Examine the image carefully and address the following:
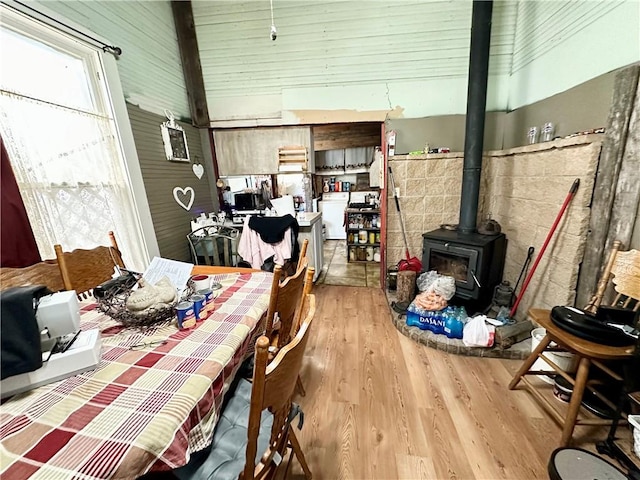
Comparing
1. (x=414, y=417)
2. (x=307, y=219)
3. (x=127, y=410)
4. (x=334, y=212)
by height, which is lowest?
(x=414, y=417)

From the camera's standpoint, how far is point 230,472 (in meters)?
0.78

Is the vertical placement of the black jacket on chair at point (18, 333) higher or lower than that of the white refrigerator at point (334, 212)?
higher

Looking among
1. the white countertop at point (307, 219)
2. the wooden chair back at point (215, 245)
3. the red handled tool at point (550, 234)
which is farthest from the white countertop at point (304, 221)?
the red handled tool at point (550, 234)

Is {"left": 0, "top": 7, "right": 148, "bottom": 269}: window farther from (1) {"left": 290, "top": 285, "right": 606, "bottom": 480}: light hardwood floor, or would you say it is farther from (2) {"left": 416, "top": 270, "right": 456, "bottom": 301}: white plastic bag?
(2) {"left": 416, "top": 270, "right": 456, "bottom": 301}: white plastic bag

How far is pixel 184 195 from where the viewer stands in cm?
289

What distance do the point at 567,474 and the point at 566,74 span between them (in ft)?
8.17

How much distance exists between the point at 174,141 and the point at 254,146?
36.6 inches

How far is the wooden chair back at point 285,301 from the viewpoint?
3.53 ft

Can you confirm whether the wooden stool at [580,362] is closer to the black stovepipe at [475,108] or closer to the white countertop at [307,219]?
the black stovepipe at [475,108]

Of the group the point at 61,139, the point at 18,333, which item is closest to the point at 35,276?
the point at 18,333

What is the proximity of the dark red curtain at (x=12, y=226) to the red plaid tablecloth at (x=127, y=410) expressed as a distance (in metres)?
0.95

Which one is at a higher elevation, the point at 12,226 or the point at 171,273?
the point at 12,226

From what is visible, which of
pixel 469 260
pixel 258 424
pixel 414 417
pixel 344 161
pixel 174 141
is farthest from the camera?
pixel 344 161

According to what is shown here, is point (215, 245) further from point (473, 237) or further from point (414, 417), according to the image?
point (473, 237)
